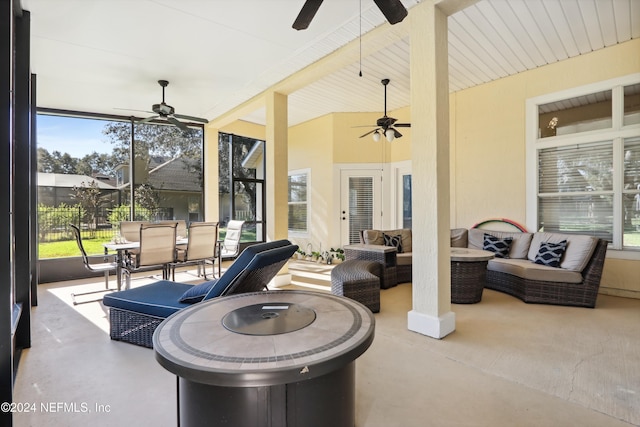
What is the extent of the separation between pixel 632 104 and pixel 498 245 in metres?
2.50

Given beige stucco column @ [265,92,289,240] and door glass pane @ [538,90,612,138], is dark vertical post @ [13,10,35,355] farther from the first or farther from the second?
door glass pane @ [538,90,612,138]

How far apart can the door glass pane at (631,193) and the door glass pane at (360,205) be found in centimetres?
417

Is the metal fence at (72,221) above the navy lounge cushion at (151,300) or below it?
above

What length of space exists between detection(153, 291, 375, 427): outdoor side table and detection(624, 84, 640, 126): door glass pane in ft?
16.4

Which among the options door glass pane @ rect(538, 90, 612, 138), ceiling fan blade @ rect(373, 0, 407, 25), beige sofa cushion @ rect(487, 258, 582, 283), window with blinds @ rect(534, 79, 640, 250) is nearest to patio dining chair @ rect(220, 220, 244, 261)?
beige sofa cushion @ rect(487, 258, 582, 283)

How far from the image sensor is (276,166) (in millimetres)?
4949

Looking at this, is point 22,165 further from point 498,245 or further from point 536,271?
point 498,245

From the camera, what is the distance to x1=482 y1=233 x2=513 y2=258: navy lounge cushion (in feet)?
15.6

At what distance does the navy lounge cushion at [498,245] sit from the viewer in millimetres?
4758

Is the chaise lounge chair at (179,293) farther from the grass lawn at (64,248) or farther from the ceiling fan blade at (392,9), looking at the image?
the grass lawn at (64,248)

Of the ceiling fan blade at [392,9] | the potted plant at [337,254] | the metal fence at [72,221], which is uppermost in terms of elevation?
the ceiling fan blade at [392,9]

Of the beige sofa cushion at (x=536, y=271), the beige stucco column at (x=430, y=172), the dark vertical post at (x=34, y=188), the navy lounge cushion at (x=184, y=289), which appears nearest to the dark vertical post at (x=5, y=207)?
the navy lounge cushion at (x=184, y=289)

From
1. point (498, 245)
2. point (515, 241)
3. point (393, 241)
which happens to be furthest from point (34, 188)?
point (515, 241)

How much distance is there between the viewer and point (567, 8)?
11.3 ft
